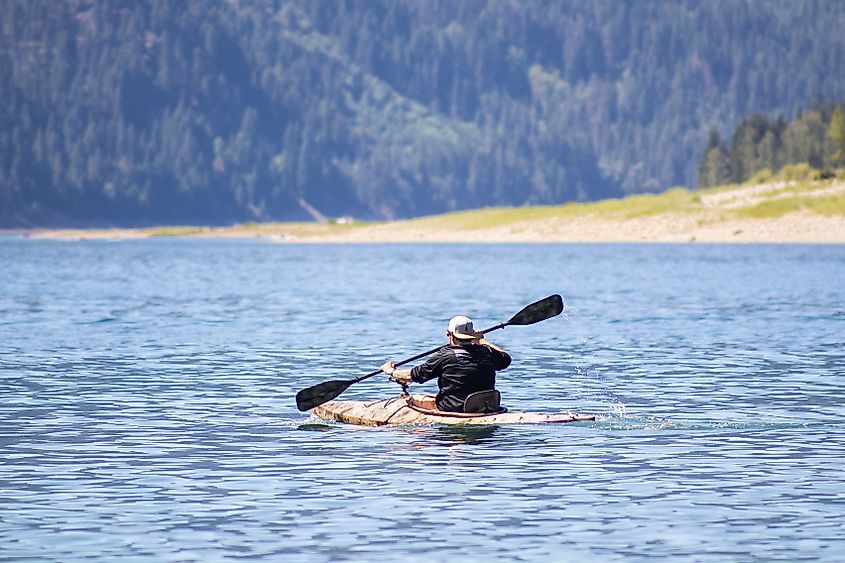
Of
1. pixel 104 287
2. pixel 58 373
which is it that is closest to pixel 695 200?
pixel 104 287

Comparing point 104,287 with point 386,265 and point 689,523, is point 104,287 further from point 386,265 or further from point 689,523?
point 689,523

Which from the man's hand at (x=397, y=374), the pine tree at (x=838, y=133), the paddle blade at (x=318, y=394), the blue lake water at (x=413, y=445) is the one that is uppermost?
the pine tree at (x=838, y=133)

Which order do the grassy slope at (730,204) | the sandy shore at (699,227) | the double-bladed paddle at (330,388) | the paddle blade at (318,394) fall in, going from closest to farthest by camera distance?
the double-bladed paddle at (330,388)
the paddle blade at (318,394)
the sandy shore at (699,227)
the grassy slope at (730,204)

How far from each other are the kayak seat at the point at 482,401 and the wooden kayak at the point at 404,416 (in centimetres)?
14

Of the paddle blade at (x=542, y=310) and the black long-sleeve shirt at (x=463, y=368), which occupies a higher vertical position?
the paddle blade at (x=542, y=310)

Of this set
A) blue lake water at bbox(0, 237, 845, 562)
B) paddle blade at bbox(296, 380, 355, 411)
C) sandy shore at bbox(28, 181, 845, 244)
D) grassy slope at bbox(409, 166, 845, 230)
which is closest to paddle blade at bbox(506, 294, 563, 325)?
blue lake water at bbox(0, 237, 845, 562)

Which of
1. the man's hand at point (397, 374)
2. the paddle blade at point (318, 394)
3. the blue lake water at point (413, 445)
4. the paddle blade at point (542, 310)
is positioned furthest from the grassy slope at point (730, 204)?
the man's hand at point (397, 374)

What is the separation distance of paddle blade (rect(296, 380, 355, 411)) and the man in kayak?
2306 mm

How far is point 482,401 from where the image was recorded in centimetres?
2436

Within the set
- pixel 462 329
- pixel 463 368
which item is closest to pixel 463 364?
pixel 463 368

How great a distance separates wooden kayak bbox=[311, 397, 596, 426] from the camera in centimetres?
2428

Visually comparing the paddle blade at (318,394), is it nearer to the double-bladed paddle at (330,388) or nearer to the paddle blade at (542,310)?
the double-bladed paddle at (330,388)

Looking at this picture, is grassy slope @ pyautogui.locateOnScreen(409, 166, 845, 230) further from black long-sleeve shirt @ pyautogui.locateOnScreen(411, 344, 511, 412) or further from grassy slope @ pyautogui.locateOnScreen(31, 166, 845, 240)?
black long-sleeve shirt @ pyautogui.locateOnScreen(411, 344, 511, 412)

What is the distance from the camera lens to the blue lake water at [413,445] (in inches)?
674
